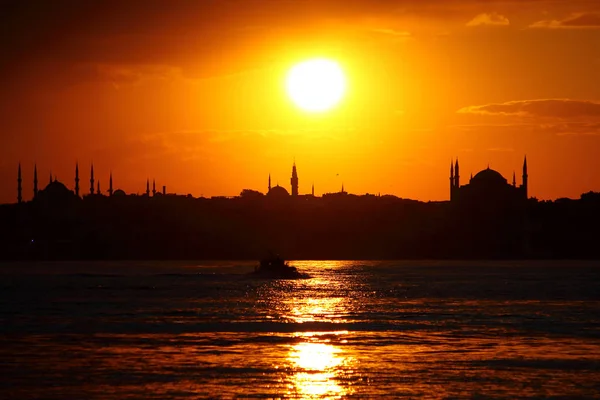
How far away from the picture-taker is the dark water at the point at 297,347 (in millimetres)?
38219

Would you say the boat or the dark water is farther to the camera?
the boat

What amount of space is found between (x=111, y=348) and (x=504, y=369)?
18206 mm

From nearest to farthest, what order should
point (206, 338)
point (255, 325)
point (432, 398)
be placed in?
point (432, 398), point (206, 338), point (255, 325)

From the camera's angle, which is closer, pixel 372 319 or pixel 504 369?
pixel 504 369

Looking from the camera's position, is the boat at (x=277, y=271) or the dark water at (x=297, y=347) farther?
the boat at (x=277, y=271)

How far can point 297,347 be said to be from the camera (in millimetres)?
50719

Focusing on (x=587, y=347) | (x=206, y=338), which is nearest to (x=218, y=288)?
(x=206, y=338)

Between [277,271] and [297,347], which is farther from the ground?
[297,347]

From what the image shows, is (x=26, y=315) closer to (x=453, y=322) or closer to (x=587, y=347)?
(x=453, y=322)

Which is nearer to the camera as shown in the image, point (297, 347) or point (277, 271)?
point (297, 347)

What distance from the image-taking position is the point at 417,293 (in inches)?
4259

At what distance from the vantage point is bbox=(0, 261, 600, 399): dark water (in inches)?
1505

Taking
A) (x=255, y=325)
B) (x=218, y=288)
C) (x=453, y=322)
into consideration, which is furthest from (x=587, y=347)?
(x=218, y=288)

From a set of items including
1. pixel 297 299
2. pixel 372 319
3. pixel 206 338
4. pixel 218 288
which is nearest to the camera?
pixel 206 338
